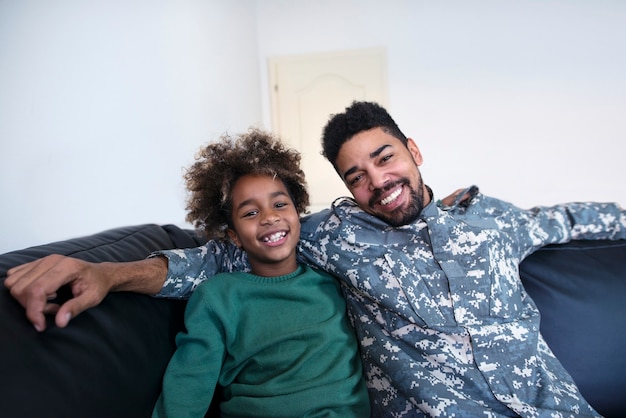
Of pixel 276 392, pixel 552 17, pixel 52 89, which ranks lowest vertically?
pixel 276 392

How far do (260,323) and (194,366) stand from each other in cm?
19

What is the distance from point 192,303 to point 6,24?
966 millimetres

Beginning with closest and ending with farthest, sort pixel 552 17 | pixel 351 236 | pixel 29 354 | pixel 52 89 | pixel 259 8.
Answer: pixel 29 354, pixel 351 236, pixel 52 89, pixel 552 17, pixel 259 8

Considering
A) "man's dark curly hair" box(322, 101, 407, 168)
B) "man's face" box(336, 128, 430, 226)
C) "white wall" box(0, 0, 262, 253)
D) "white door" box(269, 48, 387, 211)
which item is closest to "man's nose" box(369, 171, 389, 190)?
"man's face" box(336, 128, 430, 226)

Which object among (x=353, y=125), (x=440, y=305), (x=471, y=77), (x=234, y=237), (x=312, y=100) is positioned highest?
(x=471, y=77)

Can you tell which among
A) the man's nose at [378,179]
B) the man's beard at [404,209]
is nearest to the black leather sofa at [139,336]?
the man's beard at [404,209]

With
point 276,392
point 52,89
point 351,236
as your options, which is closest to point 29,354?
point 276,392

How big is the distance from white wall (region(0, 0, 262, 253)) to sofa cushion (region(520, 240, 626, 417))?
147cm

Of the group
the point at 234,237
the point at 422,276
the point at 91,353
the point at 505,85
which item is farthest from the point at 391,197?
the point at 505,85

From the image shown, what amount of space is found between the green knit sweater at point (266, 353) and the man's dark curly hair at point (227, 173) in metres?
0.22

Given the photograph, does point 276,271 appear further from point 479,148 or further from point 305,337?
point 479,148

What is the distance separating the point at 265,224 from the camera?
116 centimetres

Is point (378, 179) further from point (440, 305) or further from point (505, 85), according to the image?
point (505, 85)

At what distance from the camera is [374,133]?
4.15 ft
